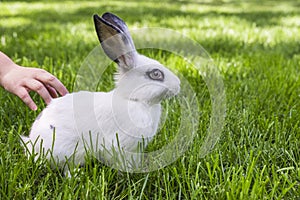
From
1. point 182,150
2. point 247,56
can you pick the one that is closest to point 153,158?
point 182,150

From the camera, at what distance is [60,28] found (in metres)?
4.92

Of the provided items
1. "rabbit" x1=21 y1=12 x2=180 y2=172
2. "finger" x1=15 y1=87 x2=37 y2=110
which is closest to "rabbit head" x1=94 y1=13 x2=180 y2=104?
"rabbit" x1=21 y1=12 x2=180 y2=172

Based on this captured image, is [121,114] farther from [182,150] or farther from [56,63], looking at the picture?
[56,63]

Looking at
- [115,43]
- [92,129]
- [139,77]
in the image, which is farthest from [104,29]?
[92,129]

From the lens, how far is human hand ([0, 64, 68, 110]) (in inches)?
69.8

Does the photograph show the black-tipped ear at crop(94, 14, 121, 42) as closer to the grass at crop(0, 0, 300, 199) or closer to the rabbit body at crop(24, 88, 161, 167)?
the rabbit body at crop(24, 88, 161, 167)

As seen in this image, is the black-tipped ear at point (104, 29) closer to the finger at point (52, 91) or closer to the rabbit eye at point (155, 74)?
the rabbit eye at point (155, 74)

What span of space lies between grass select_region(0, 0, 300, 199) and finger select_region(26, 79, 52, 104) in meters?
0.19

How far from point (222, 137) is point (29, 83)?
0.86 metres

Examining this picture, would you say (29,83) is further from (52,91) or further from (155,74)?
(155,74)

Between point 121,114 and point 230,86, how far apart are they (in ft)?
4.08

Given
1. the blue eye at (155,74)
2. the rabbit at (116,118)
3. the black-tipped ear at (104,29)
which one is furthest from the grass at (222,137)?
the black-tipped ear at (104,29)

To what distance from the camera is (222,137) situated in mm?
1962

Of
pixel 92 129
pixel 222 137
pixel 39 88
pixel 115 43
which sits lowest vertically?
pixel 222 137
